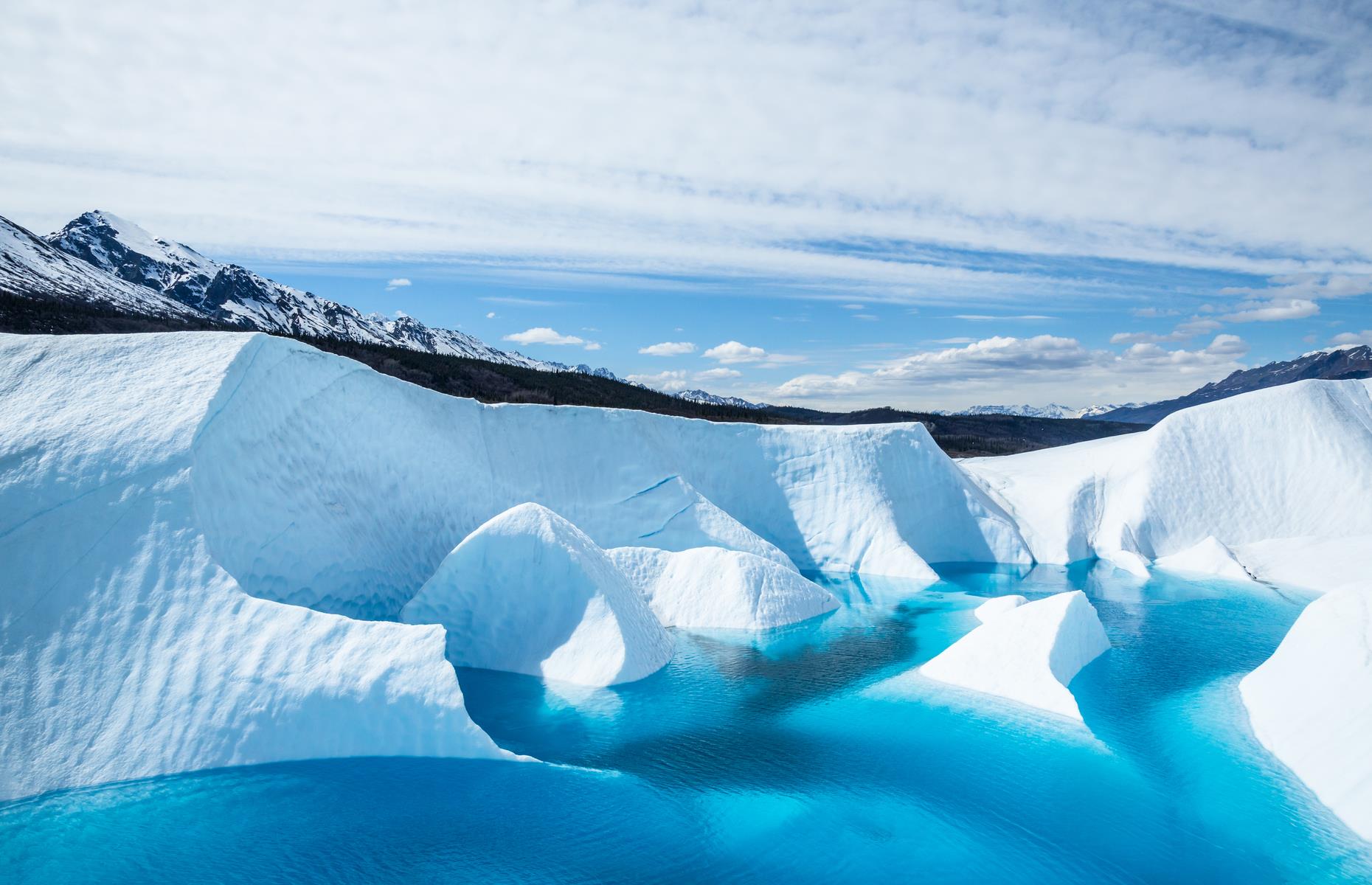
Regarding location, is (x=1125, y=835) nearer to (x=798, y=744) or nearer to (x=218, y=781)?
(x=798, y=744)

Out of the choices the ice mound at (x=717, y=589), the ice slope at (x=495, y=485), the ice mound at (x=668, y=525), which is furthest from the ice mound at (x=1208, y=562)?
the ice mound at (x=717, y=589)

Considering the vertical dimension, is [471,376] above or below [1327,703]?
below

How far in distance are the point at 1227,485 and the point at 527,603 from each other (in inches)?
874

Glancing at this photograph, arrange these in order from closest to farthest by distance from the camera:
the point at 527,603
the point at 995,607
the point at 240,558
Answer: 1. the point at 240,558
2. the point at 527,603
3. the point at 995,607

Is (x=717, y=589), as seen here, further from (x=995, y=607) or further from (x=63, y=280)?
(x=63, y=280)

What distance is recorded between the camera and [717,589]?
1473 centimetres

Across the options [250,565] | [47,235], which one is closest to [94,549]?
[250,565]

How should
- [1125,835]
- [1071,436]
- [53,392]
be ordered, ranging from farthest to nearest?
[1071,436] < [53,392] < [1125,835]

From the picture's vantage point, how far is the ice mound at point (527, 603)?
11281 mm

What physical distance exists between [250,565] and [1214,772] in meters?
12.1

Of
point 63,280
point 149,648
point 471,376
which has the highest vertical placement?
point 149,648

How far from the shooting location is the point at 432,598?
11703 millimetres

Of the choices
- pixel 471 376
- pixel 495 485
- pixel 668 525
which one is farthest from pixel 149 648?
pixel 471 376

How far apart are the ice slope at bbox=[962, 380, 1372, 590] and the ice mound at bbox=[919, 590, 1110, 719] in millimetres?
11552
